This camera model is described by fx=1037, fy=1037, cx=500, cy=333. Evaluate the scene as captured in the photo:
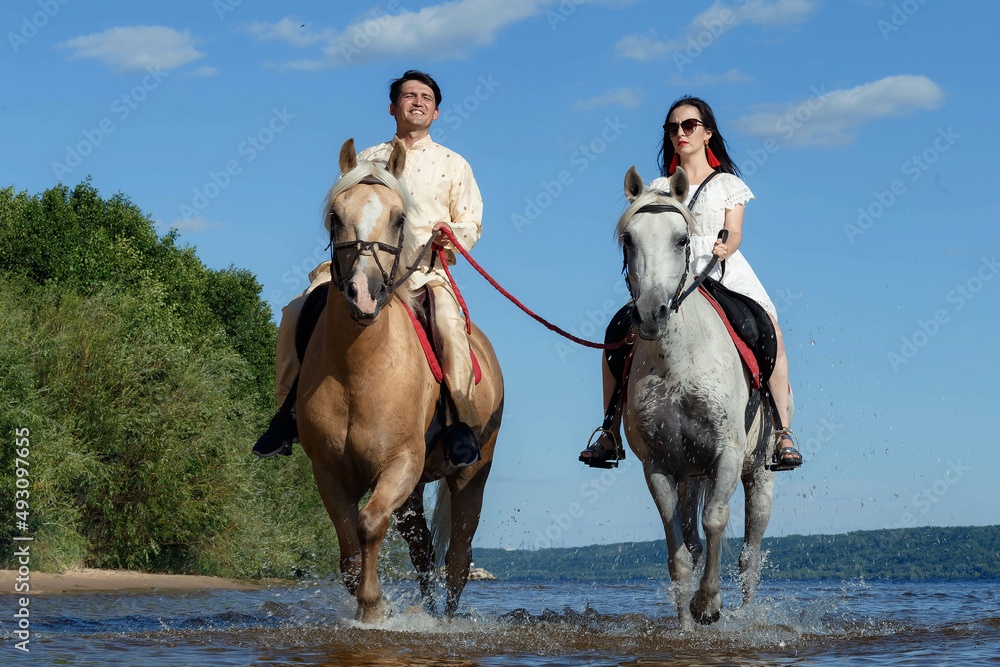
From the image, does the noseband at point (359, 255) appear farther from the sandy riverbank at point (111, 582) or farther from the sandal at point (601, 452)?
the sandy riverbank at point (111, 582)

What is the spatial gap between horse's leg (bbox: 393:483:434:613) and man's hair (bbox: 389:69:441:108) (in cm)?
351

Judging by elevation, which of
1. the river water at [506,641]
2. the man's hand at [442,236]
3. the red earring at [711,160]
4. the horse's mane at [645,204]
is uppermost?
the red earring at [711,160]

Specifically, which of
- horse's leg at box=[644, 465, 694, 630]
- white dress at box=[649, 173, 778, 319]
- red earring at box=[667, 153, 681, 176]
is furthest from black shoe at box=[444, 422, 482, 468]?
red earring at box=[667, 153, 681, 176]

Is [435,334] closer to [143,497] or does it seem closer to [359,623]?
[359,623]

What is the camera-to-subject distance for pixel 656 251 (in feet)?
23.0

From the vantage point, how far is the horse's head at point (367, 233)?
6.64 metres

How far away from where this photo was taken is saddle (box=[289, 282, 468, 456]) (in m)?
8.09

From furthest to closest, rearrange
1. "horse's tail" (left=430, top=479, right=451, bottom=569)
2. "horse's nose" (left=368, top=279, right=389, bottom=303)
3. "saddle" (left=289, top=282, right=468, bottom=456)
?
1. "horse's tail" (left=430, top=479, right=451, bottom=569)
2. "saddle" (left=289, top=282, right=468, bottom=456)
3. "horse's nose" (left=368, top=279, right=389, bottom=303)

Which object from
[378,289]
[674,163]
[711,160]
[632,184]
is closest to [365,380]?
[378,289]

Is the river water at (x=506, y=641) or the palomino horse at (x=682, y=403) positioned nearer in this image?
the river water at (x=506, y=641)

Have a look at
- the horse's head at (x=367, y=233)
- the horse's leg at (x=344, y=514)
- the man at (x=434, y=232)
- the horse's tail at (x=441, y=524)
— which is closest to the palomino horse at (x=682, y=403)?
the man at (x=434, y=232)

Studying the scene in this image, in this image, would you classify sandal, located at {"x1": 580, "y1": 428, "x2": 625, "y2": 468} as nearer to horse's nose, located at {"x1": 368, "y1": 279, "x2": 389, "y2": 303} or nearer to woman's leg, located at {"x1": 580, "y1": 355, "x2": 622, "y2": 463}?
woman's leg, located at {"x1": 580, "y1": 355, "x2": 622, "y2": 463}

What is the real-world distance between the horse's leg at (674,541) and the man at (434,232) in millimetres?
1579

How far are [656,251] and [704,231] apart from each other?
1840 mm
